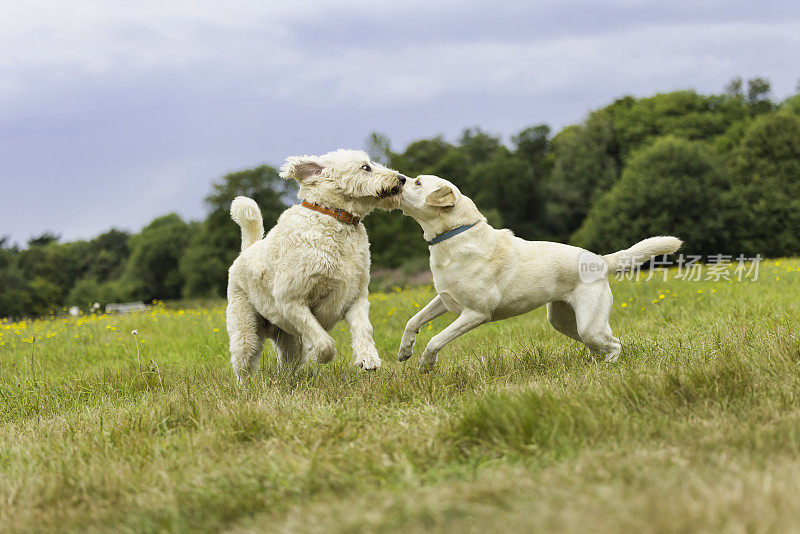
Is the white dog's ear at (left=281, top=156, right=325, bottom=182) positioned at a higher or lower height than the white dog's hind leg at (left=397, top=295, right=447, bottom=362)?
higher

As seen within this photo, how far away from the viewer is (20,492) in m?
3.38

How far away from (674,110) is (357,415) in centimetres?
5213

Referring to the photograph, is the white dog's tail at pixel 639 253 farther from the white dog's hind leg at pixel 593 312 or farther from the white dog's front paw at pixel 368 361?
the white dog's front paw at pixel 368 361

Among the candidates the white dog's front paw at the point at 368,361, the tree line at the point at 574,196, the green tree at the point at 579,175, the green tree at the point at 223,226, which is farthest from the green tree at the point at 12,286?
the white dog's front paw at the point at 368,361

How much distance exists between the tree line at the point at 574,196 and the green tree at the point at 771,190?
0.08 meters

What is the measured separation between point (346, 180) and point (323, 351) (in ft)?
4.75

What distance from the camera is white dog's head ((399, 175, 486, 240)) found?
5324 mm

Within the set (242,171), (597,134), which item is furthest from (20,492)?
(597,134)

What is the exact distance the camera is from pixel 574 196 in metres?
46.1

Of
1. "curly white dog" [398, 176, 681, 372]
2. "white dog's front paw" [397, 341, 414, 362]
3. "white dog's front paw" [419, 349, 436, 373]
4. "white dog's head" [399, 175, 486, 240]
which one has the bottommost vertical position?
"white dog's front paw" [419, 349, 436, 373]

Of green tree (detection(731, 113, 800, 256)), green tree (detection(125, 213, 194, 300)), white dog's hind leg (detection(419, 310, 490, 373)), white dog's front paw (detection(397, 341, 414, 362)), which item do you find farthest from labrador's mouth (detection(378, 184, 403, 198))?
green tree (detection(125, 213, 194, 300))

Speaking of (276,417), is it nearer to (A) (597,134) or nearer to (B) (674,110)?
(A) (597,134)

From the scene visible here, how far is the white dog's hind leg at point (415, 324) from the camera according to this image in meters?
5.55

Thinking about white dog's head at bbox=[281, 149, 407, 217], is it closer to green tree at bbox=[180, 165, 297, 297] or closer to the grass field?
the grass field
